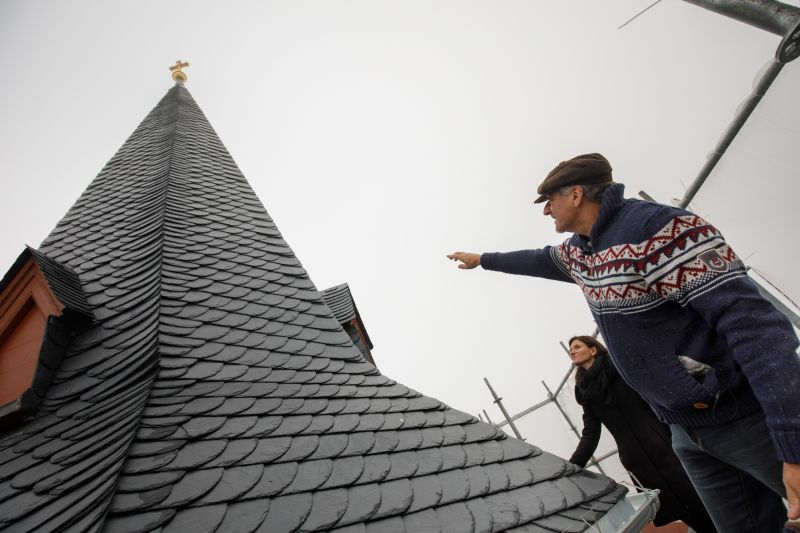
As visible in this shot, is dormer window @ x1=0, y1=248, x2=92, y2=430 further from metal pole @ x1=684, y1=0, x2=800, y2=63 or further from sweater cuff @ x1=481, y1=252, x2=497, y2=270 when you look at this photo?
metal pole @ x1=684, y1=0, x2=800, y2=63

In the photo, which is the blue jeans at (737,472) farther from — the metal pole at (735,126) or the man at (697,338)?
the metal pole at (735,126)

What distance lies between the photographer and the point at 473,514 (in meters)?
1.75

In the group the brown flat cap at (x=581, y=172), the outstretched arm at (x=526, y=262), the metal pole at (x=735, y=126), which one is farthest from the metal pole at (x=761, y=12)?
the outstretched arm at (x=526, y=262)

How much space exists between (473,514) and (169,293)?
2558mm

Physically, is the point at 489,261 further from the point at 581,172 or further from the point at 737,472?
the point at 737,472

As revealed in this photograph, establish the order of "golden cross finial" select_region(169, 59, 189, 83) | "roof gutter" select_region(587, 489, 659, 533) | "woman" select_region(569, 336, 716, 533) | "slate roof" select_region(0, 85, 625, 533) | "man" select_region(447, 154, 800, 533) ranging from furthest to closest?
"golden cross finial" select_region(169, 59, 189, 83)
"woman" select_region(569, 336, 716, 533)
"roof gutter" select_region(587, 489, 659, 533)
"slate roof" select_region(0, 85, 625, 533)
"man" select_region(447, 154, 800, 533)

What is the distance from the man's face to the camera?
1848mm

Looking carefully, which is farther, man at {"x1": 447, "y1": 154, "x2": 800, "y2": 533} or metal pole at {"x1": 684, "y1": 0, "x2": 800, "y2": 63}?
metal pole at {"x1": 684, "y1": 0, "x2": 800, "y2": 63}

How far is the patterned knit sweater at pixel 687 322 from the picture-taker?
45.4 inches

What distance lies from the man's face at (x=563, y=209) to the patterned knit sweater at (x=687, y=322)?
137 mm

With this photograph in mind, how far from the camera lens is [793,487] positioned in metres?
1.09

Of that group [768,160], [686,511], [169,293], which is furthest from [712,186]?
[169,293]

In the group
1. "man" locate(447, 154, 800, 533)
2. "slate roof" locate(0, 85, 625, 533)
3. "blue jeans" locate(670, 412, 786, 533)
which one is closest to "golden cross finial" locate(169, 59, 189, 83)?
"slate roof" locate(0, 85, 625, 533)

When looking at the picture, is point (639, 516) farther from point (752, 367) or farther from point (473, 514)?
point (752, 367)
